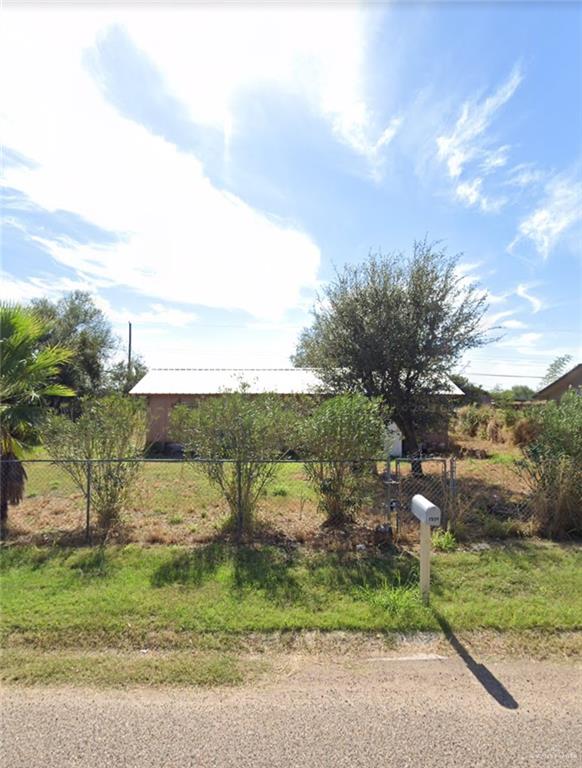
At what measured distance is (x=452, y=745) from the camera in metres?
2.23

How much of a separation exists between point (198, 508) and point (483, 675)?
532 centimetres

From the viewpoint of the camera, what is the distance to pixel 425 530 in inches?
148

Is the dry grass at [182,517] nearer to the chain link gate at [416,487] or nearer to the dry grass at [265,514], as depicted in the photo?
the dry grass at [265,514]

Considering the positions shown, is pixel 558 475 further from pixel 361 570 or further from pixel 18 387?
pixel 18 387

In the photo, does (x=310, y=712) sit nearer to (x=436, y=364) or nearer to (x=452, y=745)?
(x=452, y=745)

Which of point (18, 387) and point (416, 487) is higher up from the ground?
point (18, 387)

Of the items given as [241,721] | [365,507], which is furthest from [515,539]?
[241,721]

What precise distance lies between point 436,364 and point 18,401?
926cm

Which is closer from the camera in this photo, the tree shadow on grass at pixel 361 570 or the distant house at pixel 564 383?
the tree shadow on grass at pixel 361 570

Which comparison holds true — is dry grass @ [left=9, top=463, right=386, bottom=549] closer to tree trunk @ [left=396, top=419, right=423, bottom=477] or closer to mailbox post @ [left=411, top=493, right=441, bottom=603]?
mailbox post @ [left=411, top=493, right=441, bottom=603]

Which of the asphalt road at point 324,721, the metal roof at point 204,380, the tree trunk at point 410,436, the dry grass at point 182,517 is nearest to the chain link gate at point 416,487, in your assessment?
the dry grass at point 182,517

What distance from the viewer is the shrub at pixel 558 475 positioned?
586 cm

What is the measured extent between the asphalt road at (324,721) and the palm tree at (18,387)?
4611mm

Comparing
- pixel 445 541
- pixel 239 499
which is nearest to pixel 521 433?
pixel 445 541
